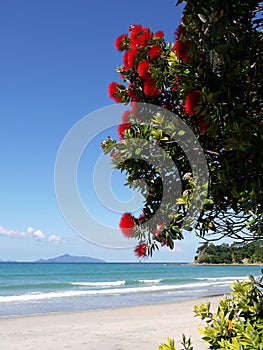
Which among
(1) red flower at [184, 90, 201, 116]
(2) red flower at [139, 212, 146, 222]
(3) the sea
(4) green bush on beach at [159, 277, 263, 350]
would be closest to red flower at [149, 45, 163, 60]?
(1) red flower at [184, 90, 201, 116]

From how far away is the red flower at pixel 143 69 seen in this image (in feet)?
9.24

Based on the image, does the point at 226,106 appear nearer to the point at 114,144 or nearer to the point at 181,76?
the point at 181,76

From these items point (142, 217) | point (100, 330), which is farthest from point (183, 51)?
point (100, 330)

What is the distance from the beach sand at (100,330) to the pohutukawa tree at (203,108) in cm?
758

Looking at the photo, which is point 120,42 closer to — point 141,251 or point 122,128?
point 122,128

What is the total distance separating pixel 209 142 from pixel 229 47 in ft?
2.20

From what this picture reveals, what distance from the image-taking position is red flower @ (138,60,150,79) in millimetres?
2816

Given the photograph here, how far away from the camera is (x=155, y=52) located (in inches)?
113

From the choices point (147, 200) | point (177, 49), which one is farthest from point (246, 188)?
point (177, 49)

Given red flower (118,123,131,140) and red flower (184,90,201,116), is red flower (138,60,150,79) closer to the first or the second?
red flower (118,123,131,140)

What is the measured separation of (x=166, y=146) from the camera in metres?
2.81

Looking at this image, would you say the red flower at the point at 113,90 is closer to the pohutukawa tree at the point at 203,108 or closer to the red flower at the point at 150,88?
the pohutukawa tree at the point at 203,108

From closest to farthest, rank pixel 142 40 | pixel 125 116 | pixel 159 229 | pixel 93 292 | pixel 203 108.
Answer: pixel 203 108
pixel 159 229
pixel 142 40
pixel 125 116
pixel 93 292

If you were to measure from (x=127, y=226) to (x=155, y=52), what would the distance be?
1.13 metres
